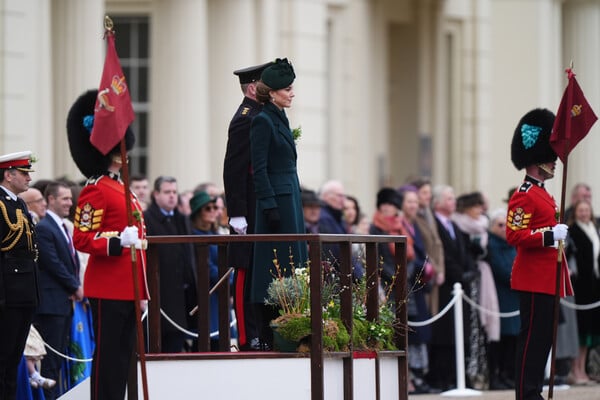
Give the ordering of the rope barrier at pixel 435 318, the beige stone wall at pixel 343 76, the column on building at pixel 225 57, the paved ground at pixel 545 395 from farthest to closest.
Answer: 1. the column on building at pixel 225 57
2. the beige stone wall at pixel 343 76
3. the rope barrier at pixel 435 318
4. the paved ground at pixel 545 395

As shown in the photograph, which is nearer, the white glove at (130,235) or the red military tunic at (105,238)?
the white glove at (130,235)

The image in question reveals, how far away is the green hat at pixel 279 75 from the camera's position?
11.6 meters

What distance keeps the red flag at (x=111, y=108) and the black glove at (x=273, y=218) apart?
1345 millimetres

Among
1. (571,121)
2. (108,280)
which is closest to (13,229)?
(108,280)

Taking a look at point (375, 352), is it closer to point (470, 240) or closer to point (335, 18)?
point (470, 240)

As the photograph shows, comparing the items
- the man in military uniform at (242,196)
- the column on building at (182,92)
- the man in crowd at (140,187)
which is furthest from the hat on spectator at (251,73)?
the column on building at (182,92)

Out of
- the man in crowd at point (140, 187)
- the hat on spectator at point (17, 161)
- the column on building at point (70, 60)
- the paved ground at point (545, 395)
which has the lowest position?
the paved ground at point (545, 395)

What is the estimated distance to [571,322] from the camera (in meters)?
17.8

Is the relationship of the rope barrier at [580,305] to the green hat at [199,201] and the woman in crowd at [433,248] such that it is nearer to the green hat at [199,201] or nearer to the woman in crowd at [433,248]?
the woman in crowd at [433,248]

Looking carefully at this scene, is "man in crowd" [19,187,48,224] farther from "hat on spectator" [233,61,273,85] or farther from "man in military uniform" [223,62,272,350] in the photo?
"hat on spectator" [233,61,273,85]

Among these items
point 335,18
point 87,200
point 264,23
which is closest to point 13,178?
point 87,200

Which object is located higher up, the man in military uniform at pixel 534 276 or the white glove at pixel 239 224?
the white glove at pixel 239 224

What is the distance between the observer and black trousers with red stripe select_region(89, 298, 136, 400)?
36.1ft

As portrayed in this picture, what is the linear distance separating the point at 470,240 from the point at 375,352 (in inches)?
256
